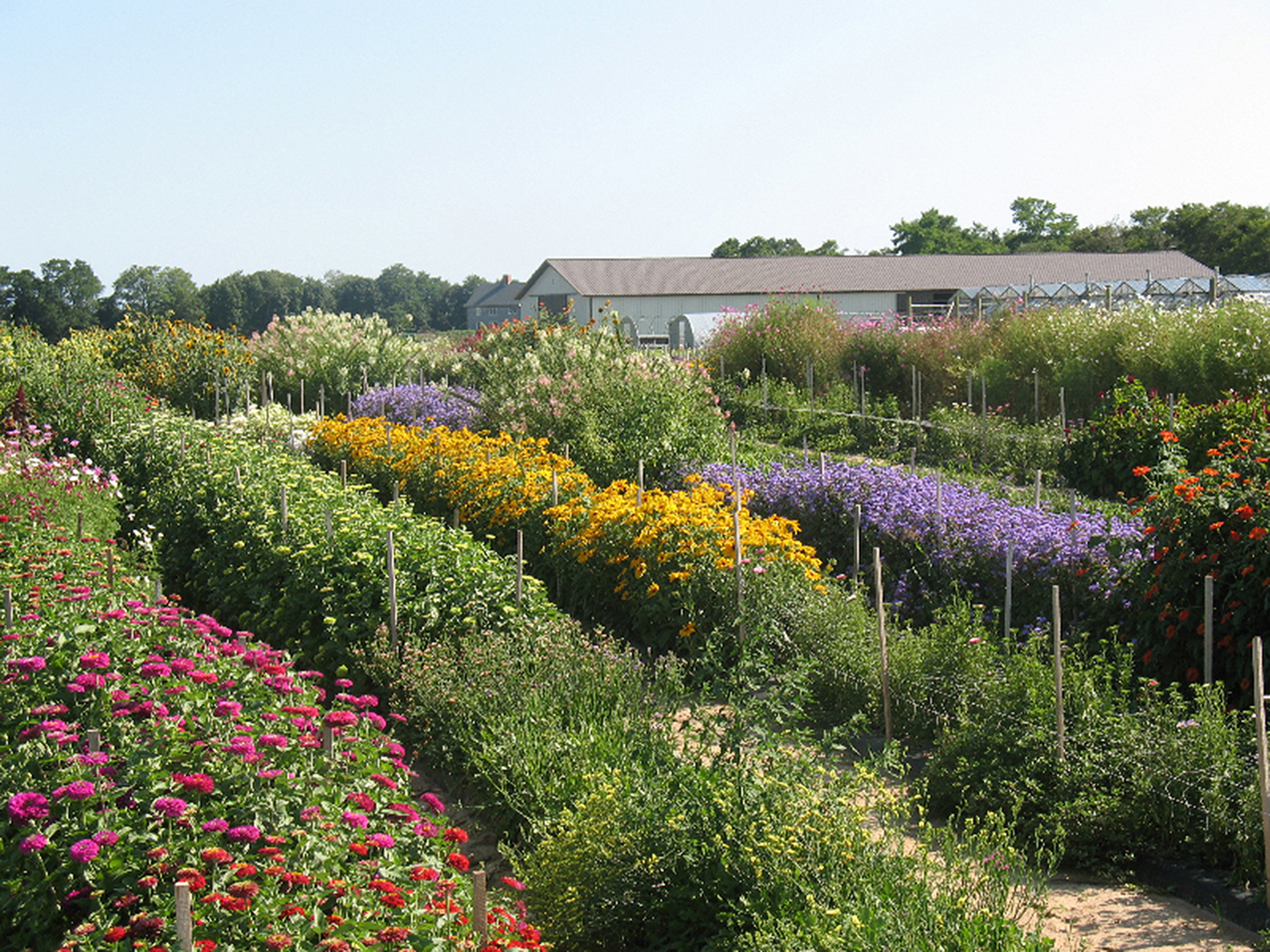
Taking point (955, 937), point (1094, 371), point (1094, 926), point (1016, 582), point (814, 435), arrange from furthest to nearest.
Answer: point (814, 435) < point (1094, 371) < point (1016, 582) < point (1094, 926) < point (955, 937)

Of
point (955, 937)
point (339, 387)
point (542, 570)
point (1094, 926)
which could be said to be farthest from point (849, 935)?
point (339, 387)

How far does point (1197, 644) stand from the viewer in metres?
5.56

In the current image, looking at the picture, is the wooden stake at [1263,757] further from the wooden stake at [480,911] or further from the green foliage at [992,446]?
the green foliage at [992,446]

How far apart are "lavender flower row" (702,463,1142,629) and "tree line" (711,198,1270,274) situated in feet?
104

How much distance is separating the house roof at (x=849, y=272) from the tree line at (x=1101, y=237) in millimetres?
3096

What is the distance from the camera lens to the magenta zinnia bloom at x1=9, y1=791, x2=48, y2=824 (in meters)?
3.34

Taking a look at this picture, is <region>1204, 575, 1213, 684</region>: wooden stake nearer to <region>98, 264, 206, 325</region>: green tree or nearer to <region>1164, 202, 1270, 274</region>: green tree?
<region>1164, 202, 1270, 274</region>: green tree

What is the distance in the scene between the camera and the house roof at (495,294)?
78.1m

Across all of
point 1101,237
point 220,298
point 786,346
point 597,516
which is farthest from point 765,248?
point 597,516

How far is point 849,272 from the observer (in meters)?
44.0

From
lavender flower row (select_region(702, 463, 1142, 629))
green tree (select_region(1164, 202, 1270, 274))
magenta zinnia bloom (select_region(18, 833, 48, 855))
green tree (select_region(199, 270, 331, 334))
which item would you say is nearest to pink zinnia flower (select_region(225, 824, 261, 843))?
magenta zinnia bloom (select_region(18, 833, 48, 855))

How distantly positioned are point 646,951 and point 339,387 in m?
16.8

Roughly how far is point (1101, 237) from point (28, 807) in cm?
6027

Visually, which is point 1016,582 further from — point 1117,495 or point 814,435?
point 814,435
